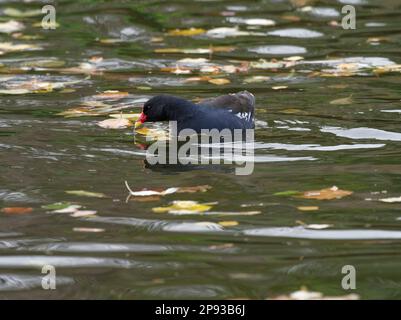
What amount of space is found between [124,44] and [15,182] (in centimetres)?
583

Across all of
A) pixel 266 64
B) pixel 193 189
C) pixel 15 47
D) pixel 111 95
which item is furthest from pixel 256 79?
pixel 193 189

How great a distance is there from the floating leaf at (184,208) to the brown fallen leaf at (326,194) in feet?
2.45

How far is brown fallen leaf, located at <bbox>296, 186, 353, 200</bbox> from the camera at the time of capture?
24.4 feet

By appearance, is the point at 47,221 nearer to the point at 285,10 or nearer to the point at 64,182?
the point at 64,182

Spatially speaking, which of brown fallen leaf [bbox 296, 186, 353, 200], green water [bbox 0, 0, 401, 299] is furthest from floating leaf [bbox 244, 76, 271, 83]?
brown fallen leaf [bbox 296, 186, 353, 200]

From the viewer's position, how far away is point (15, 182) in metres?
7.88

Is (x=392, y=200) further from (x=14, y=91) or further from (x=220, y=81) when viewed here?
(x=14, y=91)

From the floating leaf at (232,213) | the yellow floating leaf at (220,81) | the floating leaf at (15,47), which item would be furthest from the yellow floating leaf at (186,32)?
the floating leaf at (232,213)

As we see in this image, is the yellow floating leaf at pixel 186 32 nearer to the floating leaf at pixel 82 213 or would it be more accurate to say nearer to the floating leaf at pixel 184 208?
the floating leaf at pixel 184 208

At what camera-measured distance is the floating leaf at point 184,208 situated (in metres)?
7.11

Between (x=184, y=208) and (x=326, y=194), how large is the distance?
42.4 inches

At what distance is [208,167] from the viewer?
27.5 ft

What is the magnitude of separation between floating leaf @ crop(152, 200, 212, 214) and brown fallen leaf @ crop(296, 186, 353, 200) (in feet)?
2.45
